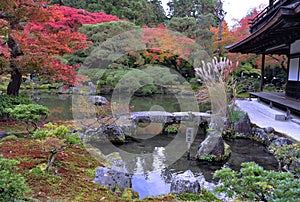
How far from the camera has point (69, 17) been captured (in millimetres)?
12031

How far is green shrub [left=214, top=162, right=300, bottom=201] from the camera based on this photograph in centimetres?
148

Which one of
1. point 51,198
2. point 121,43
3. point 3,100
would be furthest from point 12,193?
point 121,43

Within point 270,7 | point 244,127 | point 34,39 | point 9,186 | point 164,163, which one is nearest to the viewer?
point 9,186

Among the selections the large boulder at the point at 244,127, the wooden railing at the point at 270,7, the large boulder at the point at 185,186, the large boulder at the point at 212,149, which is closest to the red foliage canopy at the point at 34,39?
the large boulder at the point at 212,149

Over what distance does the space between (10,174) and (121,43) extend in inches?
Answer: 378

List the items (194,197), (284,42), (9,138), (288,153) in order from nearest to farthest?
(194,197)
(288,153)
(9,138)
(284,42)

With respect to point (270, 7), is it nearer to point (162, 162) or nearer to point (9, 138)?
point (162, 162)

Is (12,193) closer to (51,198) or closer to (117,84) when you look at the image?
(51,198)

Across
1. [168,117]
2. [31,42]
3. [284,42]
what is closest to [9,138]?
[31,42]

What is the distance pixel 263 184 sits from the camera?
5.13ft

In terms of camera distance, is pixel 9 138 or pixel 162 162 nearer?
pixel 9 138

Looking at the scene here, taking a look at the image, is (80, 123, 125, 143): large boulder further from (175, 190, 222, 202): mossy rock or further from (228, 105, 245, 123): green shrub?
(175, 190, 222, 202): mossy rock

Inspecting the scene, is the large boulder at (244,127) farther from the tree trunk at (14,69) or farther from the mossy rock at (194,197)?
the tree trunk at (14,69)

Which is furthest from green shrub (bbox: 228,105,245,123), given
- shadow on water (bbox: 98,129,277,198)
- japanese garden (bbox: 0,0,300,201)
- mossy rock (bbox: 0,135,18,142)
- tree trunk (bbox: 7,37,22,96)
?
tree trunk (bbox: 7,37,22,96)
